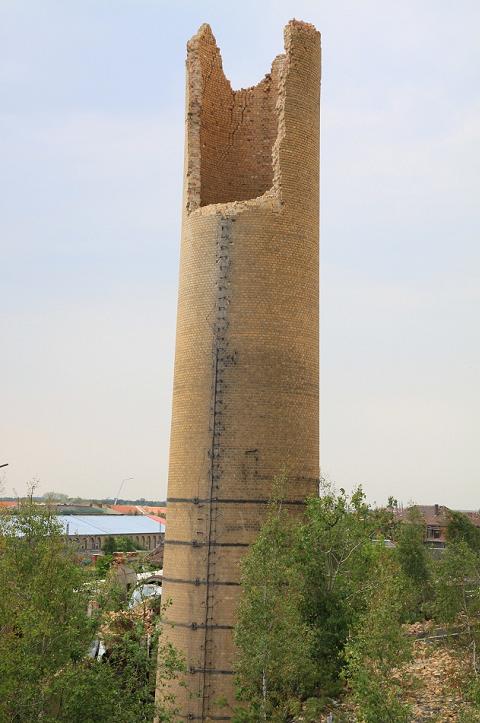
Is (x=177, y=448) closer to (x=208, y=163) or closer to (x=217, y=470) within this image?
(x=217, y=470)

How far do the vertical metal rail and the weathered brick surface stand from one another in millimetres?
27

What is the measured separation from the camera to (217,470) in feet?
80.4

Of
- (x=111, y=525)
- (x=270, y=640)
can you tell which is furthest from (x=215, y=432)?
(x=111, y=525)

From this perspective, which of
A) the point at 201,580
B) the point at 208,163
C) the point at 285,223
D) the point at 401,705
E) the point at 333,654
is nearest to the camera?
the point at 401,705

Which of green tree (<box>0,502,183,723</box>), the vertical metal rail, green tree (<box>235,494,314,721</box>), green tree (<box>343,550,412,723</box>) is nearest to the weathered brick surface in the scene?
the vertical metal rail

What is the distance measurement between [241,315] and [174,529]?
5.91 metres

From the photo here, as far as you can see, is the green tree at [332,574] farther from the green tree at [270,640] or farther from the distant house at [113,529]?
the distant house at [113,529]

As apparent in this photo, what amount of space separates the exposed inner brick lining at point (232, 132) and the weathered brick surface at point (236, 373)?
133 centimetres

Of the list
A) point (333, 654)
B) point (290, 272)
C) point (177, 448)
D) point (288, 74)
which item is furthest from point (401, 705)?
point (288, 74)

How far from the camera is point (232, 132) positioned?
2978 cm

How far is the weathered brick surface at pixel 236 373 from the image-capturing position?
2408cm

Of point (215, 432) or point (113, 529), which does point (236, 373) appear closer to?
point (215, 432)

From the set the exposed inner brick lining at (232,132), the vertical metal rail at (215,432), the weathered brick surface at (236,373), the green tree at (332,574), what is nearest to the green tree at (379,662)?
the green tree at (332,574)

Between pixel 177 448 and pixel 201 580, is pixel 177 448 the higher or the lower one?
the higher one
